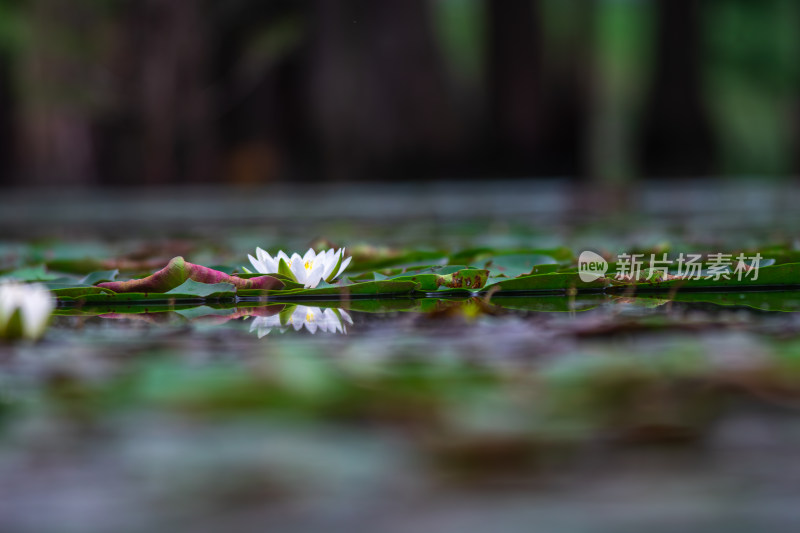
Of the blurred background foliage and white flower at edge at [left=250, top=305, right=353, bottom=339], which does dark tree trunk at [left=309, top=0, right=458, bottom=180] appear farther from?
white flower at edge at [left=250, top=305, right=353, bottom=339]

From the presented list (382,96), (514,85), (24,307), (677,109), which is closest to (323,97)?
(382,96)

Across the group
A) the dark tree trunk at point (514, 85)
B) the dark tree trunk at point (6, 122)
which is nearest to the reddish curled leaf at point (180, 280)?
the dark tree trunk at point (514, 85)

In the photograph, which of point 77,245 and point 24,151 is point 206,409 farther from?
point 24,151

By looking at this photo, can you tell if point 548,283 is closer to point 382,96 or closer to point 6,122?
point 382,96

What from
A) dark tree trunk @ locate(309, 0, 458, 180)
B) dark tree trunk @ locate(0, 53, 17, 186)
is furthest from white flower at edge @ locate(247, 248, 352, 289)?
dark tree trunk @ locate(0, 53, 17, 186)

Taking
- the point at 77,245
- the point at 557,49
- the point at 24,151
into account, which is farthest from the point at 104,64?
the point at 77,245
